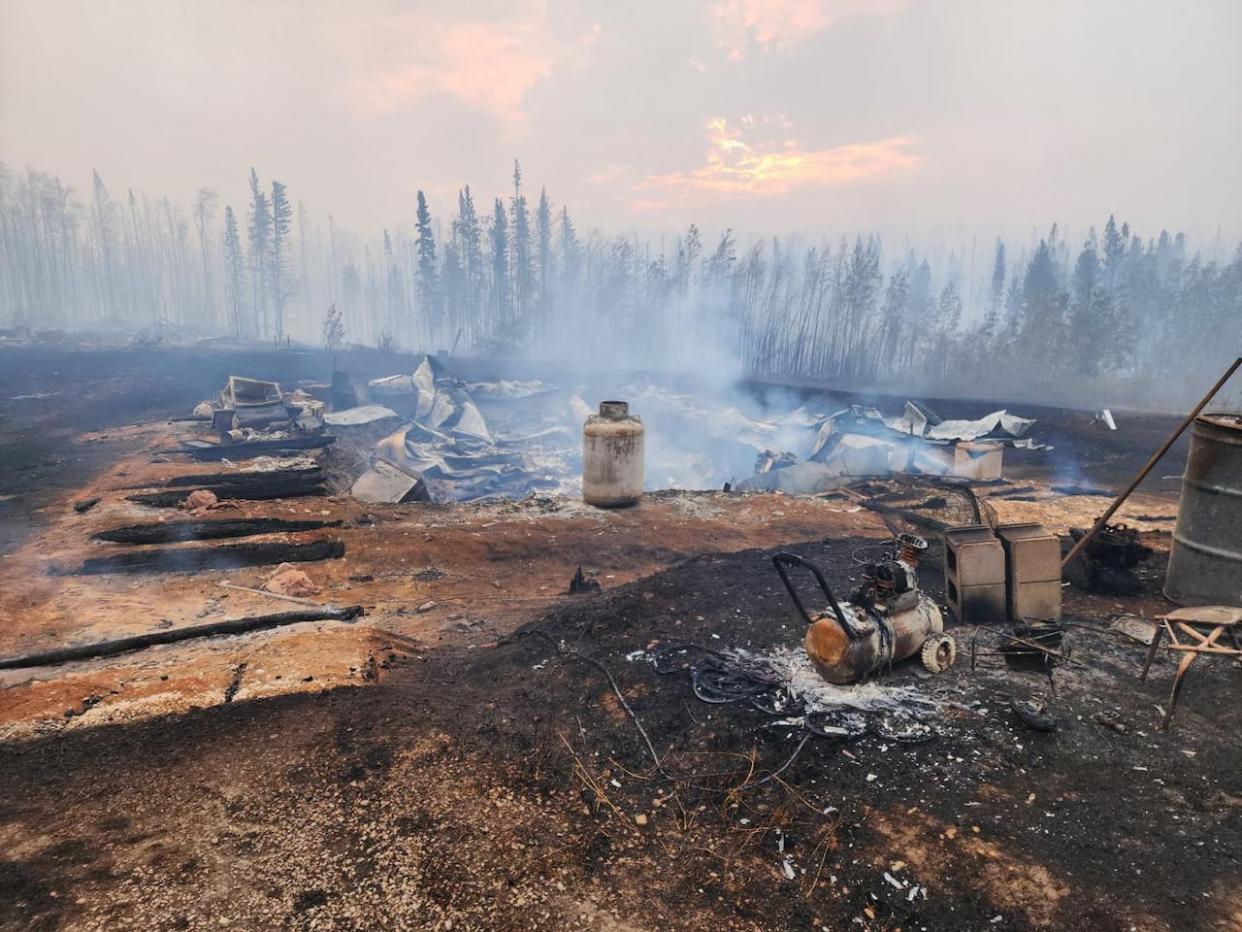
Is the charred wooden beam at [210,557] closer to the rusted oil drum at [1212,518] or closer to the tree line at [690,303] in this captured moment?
the rusted oil drum at [1212,518]

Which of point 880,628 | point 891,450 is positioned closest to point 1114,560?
point 880,628

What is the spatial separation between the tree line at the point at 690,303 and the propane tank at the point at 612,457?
896 inches

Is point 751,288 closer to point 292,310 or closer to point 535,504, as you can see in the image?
point 535,504

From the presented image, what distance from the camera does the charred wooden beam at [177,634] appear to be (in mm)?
6480

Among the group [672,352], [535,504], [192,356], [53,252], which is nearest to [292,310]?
[53,252]

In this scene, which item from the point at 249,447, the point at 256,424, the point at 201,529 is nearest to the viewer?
the point at 201,529

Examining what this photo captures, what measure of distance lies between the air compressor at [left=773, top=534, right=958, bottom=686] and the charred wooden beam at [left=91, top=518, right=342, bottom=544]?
9.11 meters

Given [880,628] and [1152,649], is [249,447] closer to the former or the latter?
[880,628]

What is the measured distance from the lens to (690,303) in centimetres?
4872

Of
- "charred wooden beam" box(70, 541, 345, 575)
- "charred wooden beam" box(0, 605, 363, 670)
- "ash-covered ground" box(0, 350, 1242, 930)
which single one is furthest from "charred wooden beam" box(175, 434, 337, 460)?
"charred wooden beam" box(0, 605, 363, 670)

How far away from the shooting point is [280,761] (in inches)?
191

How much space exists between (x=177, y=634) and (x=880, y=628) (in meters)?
7.22

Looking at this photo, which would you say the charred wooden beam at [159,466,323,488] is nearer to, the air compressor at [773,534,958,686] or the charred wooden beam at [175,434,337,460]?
the charred wooden beam at [175,434,337,460]

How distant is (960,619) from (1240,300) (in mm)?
41355
